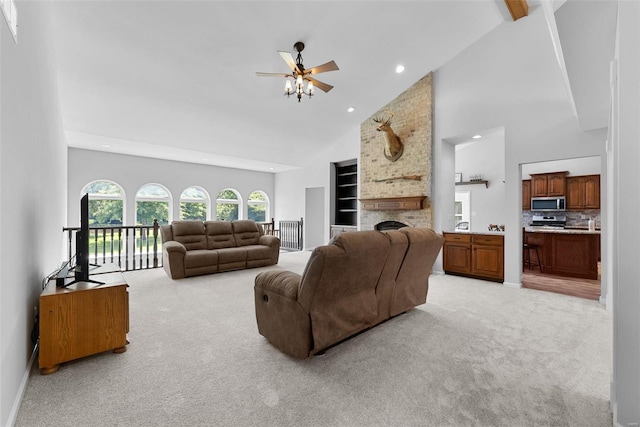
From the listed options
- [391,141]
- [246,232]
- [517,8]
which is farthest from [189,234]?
[517,8]

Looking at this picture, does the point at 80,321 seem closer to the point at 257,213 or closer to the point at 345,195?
the point at 345,195

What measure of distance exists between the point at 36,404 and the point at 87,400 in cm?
27

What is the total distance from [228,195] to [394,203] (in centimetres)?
612

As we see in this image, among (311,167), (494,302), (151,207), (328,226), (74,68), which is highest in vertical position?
(74,68)

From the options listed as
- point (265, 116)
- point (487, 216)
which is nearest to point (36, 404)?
point (265, 116)

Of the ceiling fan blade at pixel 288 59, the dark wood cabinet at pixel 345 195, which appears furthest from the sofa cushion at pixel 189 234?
the dark wood cabinet at pixel 345 195

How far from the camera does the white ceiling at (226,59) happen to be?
12.2 ft

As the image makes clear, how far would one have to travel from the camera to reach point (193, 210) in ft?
29.8

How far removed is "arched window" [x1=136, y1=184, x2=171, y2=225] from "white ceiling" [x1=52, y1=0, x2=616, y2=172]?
157 cm

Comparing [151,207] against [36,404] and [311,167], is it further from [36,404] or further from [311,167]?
[36,404]

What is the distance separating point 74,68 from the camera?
4164 mm

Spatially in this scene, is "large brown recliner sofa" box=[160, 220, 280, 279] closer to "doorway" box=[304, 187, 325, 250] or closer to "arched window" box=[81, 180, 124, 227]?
"doorway" box=[304, 187, 325, 250]

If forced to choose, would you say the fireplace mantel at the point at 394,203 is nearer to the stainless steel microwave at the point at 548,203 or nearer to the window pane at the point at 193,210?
the stainless steel microwave at the point at 548,203

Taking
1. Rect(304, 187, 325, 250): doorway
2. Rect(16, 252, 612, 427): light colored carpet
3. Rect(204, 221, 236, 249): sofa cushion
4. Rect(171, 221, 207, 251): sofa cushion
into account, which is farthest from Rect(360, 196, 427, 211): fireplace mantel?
Rect(171, 221, 207, 251): sofa cushion
